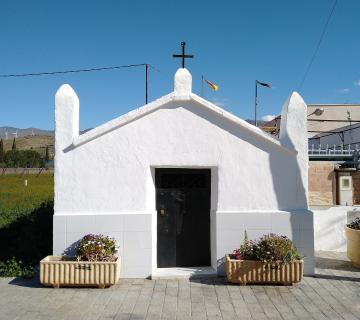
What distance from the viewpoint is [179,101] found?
8812 millimetres

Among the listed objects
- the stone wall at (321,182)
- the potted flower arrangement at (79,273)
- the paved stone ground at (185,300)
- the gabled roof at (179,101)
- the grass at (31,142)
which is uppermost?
the grass at (31,142)

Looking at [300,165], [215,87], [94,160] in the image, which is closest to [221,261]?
[300,165]

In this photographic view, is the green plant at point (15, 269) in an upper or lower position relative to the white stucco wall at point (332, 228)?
lower

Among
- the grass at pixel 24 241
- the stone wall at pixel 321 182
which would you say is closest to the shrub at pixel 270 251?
the stone wall at pixel 321 182

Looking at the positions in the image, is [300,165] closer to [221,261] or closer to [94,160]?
[221,261]

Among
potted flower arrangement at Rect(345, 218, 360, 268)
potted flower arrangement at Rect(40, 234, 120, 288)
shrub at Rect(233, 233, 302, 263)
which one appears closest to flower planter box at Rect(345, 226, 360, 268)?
potted flower arrangement at Rect(345, 218, 360, 268)

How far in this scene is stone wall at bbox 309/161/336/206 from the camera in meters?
11.7

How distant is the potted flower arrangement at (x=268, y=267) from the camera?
315 inches

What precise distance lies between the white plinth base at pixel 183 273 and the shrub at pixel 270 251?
0.77 m

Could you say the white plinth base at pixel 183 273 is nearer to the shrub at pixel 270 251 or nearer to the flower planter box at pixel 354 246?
the shrub at pixel 270 251

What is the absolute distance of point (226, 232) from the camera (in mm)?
8750

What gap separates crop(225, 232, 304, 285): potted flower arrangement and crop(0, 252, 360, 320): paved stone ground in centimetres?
17

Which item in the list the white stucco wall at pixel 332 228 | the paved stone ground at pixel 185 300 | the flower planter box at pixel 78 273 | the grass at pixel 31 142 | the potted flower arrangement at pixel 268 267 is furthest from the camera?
the grass at pixel 31 142

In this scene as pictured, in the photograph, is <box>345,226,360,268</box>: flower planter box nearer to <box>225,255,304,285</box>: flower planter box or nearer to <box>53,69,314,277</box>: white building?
<box>53,69,314,277</box>: white building
